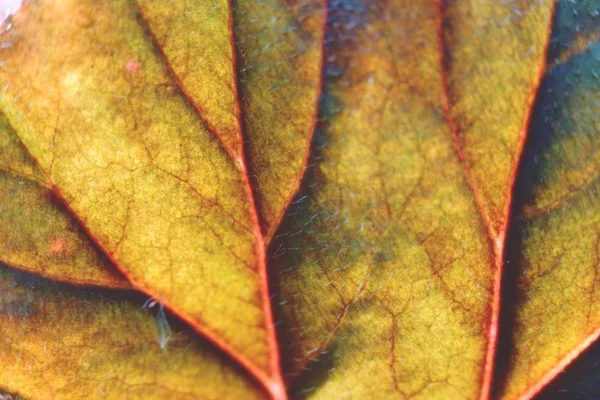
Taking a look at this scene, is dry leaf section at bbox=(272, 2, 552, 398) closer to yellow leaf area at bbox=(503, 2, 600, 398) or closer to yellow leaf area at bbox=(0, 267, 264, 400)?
yellow leaf area at bbox=(503, 2, 600, 398)

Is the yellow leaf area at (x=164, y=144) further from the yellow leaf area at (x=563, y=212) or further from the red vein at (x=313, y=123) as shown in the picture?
the yellow leaf area at (x=563, y=212)

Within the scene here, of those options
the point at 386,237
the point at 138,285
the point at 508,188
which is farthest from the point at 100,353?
the point at 508,188

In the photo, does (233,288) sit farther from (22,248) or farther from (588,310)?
(588,310)

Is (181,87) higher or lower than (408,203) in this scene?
higher

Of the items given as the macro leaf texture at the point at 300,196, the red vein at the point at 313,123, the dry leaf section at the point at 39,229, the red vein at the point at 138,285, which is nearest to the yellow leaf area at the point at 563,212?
the macro leaf texture at the point at 300,196

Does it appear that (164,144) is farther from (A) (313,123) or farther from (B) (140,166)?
(A) (313,123)

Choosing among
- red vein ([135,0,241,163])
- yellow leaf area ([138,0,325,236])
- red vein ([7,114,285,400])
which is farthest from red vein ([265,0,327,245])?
red vein ([7,114,285,400])
